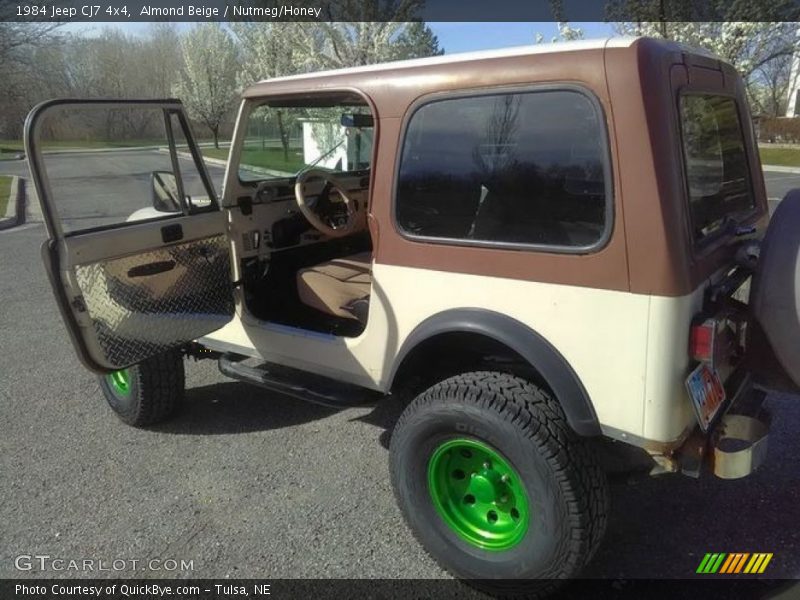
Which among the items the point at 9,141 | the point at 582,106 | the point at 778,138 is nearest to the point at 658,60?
the point at 582,106

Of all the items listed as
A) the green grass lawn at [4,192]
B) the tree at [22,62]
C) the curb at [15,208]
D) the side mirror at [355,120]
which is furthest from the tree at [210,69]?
the side mirror at [355,120]

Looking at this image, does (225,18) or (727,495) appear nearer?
(727,495)

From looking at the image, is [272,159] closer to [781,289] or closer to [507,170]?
[507,170]

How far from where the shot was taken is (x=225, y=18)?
1533cm

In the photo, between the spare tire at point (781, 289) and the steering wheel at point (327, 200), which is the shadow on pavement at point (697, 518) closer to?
the spare tire at point (781, 289)

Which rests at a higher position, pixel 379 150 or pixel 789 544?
pixel 379 150

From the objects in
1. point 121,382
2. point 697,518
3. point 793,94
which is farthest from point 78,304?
point 793,94

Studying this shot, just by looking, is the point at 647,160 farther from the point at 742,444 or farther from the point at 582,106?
the point at 742,444

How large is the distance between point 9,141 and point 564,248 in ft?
150

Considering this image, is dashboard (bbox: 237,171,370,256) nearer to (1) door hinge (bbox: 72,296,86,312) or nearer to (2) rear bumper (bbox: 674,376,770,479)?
(1) door hinge (bbox: 72,296,86,312)

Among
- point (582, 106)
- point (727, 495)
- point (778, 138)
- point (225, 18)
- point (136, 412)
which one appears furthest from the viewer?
point (778, 138)

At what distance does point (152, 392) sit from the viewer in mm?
3471

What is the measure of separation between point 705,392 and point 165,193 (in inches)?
110

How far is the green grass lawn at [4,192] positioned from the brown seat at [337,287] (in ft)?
36.4
